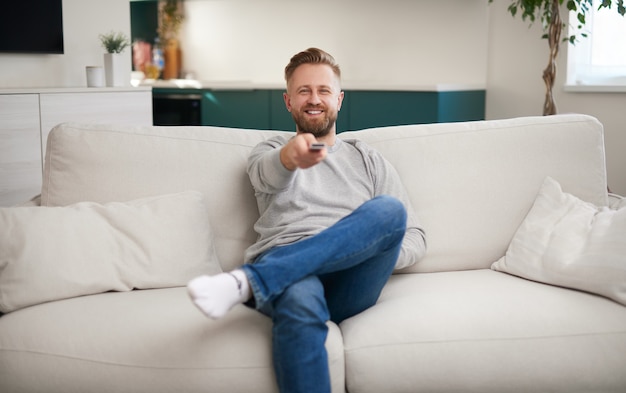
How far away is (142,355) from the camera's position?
1.88 meters

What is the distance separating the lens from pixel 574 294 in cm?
218

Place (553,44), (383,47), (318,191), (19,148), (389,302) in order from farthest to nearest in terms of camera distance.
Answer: (383,47) < (19,148) < (553,44) < (318,191) < (389,302)

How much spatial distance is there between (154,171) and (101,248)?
0.34m

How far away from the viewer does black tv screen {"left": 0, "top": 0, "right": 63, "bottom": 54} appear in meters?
4.54

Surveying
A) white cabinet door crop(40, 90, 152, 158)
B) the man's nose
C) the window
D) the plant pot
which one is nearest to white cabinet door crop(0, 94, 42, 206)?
white cabinet door crop(40, 90, 152, 158)

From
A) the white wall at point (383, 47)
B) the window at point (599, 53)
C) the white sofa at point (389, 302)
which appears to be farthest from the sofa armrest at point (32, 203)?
the window at point (599, 53)

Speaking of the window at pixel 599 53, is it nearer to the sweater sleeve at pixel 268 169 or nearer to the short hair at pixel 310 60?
the short hair at pixel 310 60

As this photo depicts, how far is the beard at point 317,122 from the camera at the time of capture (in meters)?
2.38

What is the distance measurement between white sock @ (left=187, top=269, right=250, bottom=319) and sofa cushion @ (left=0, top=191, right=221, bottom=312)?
1.44ft

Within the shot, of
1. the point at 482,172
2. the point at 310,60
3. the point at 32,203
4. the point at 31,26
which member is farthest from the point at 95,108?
the point at 482,172

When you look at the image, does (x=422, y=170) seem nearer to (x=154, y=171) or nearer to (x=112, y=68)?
(x=154, y=171)

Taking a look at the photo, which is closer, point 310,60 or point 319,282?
point 319,282

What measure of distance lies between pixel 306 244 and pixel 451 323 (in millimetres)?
438

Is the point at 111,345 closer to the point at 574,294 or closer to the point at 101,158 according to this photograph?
the point at 101,158
